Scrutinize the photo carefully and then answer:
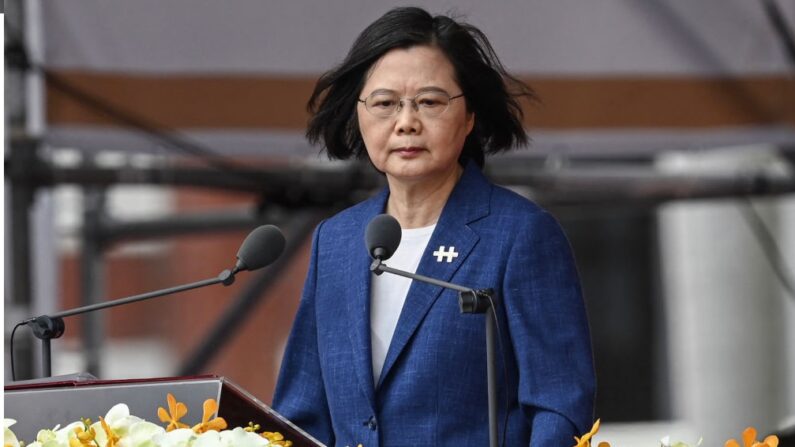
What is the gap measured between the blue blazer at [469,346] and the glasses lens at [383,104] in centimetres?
18

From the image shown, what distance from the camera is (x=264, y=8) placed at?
5.01 meters

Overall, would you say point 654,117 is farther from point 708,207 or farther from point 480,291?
point 708,207

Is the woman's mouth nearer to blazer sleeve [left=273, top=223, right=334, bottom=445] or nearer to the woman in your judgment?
the woman

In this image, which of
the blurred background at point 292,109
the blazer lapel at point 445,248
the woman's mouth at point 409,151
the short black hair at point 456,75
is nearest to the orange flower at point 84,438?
the blazer lapel at point 445,248

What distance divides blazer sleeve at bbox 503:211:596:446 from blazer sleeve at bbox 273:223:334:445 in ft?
1.17

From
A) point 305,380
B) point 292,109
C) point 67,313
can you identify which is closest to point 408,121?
point 305,380

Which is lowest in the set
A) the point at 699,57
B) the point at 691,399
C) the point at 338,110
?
the point at 691,399

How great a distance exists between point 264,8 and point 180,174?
62 cm

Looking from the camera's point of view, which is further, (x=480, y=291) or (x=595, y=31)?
(x=595, y=31)

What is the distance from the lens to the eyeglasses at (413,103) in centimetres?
263

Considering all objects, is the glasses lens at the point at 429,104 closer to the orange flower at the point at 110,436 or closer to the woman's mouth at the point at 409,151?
the woman's mouth at the point at 409,151

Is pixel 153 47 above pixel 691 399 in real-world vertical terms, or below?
above

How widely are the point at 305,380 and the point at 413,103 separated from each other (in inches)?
A: 19.2

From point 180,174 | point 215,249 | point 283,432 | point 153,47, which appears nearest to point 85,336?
point 180,174
